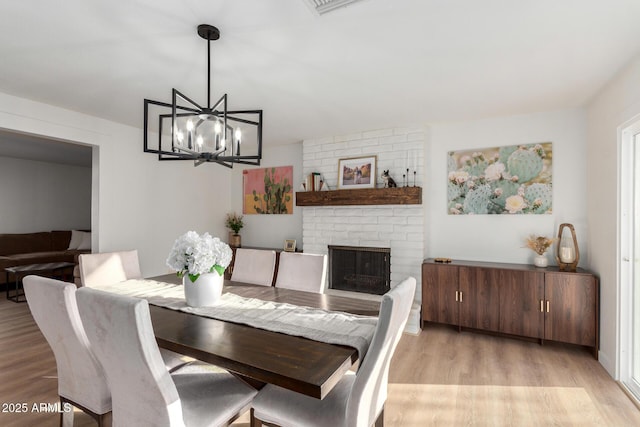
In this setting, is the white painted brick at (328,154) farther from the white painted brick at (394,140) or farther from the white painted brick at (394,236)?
the white painted brick at (394,236)

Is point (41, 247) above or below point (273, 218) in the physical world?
below

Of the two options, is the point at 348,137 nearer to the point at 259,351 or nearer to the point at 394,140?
the point at 394,140

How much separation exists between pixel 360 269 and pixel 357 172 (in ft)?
4.09

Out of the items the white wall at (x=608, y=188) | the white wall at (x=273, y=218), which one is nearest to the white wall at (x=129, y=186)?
the white wall at (x=273, y=218)

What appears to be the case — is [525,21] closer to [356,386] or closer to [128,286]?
[356,386]

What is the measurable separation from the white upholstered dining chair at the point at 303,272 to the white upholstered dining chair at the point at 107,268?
3.16 feet

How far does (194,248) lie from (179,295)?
503 millimetres

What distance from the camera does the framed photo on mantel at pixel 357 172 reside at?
161 inches

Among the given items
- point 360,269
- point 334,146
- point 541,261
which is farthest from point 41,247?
point 541,261

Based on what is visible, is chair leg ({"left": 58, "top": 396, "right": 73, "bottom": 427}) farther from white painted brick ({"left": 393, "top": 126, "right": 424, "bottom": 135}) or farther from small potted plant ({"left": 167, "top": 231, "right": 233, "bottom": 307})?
white painted brick ({"left": 393, "top": 126, "right": 424, "bottom": 135})

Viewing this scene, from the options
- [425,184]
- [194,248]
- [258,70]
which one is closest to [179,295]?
[194,248]

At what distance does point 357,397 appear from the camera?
1271mm

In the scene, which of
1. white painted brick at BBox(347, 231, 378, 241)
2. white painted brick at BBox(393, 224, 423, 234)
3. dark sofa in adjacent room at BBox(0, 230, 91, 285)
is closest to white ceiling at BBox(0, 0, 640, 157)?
white painted brick at BBox(393, 224, 423, 234)

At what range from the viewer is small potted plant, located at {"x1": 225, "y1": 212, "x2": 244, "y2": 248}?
5156 millimetres
